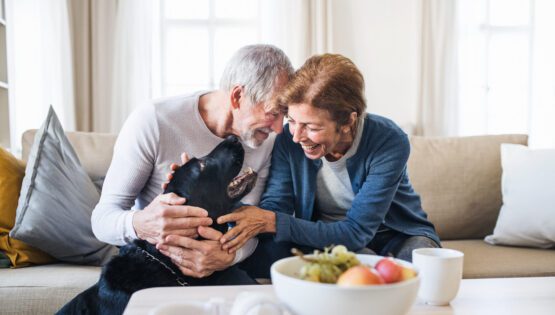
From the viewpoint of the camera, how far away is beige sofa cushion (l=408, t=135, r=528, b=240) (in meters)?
2.23

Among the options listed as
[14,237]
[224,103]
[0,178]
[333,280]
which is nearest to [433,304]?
[333,280]

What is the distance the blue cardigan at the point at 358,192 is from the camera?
1.54 metres

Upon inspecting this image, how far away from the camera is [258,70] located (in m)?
1.49

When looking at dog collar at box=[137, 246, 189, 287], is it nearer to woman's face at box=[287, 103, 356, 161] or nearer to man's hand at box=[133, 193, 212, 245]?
man's hand at box=[133, 193, 212, 245]

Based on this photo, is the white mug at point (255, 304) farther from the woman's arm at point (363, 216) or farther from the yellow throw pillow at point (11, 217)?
the yellow throw pillow at point (11, 217)

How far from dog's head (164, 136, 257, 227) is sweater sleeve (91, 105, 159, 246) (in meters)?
0.16

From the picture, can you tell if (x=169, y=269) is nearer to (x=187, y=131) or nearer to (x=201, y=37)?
(x=187, y=131)

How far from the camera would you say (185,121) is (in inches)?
60.7

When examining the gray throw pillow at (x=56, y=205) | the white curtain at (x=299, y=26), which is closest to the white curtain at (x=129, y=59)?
the white curtain at (x=299, y=26)

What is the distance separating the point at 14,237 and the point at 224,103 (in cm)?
78

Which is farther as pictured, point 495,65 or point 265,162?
point 495,65

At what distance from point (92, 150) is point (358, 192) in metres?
1.14

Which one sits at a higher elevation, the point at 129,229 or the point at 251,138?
the point at 251,138

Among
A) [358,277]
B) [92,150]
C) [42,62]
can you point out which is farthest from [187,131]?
[42,62]
